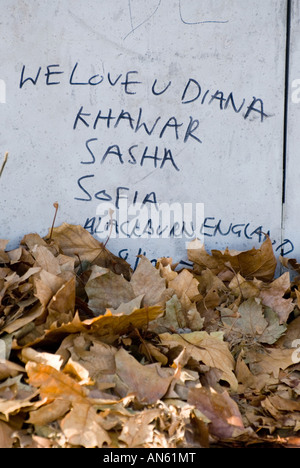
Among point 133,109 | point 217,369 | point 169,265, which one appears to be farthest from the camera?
point 133,109

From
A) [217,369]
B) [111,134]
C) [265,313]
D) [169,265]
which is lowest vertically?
[217,369]

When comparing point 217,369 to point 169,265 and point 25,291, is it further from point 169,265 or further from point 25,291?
point 25,291

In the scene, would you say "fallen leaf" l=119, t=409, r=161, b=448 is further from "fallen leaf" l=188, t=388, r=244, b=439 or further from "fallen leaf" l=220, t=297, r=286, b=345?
"fallen leaf" l=220, t=297, r=286, b=345

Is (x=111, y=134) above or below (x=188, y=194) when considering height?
above

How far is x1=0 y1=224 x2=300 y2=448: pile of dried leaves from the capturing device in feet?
5.74

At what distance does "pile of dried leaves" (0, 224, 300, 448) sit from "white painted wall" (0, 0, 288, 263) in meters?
0.23

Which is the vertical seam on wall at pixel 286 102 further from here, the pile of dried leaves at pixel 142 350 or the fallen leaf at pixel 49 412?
the fallen leaf at pixel 49 412

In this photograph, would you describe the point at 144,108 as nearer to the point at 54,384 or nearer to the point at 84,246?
the point at 84,246

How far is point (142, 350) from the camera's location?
2059 mm

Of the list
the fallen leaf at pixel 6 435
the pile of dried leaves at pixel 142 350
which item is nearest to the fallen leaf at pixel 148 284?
the pile of dried leaves at pixel 142 350

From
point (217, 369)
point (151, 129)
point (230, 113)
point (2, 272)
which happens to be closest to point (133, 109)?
point (151, 129)

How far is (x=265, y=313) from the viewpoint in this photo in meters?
2.40

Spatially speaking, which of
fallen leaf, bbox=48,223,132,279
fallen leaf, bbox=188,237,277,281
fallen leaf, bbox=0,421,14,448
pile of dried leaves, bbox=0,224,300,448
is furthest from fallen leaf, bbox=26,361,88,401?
fallen leaf, bbox=188,237,277,281

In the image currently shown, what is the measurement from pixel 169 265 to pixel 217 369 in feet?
1.78
